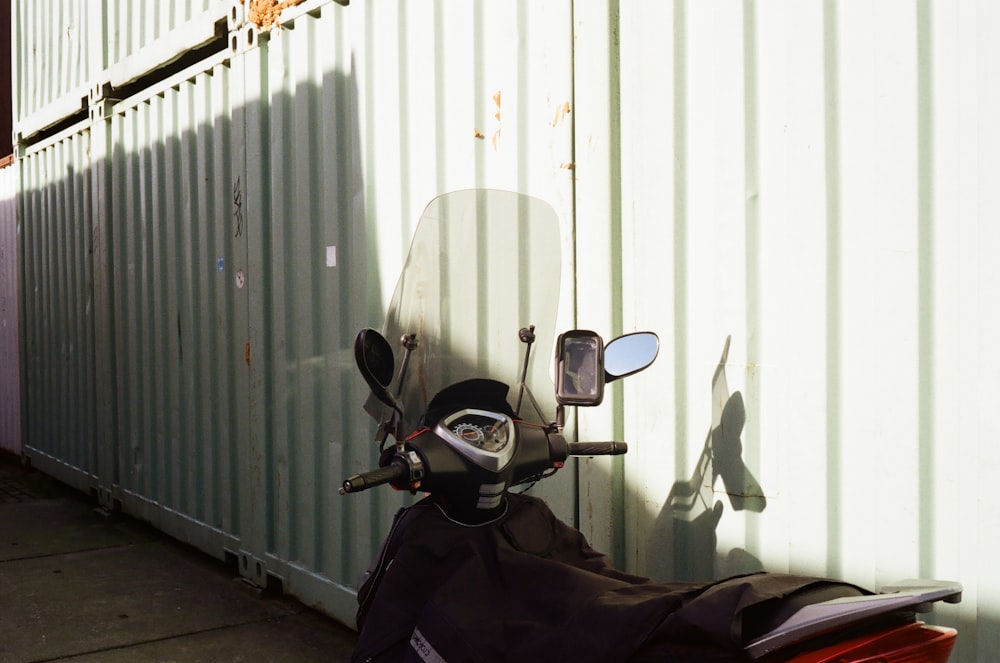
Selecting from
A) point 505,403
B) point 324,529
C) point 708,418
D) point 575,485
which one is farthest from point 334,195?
point 505,403

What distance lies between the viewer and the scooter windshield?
2.08 m

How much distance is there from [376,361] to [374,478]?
0.79 ft


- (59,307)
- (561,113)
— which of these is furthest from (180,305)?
(561,113)

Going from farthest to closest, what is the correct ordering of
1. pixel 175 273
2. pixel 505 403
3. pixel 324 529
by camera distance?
pixel 175 273 < pixel 324 529 < pixel 505 403

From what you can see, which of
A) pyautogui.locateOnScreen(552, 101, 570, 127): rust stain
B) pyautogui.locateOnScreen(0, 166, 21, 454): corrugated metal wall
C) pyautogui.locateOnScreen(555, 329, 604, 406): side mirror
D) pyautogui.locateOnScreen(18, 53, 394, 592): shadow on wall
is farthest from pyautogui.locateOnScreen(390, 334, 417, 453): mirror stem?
pyautogui.locateOnScreen(0, 166, 21, 454): corrugated metal wall

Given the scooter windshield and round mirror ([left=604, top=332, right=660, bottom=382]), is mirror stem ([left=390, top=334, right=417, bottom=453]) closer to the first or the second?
the scooter windshield

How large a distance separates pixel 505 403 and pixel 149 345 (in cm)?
488

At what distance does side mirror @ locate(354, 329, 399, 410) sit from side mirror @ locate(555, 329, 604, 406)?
0.34 metres

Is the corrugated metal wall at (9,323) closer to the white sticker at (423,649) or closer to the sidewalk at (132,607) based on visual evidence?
the sidewalk at (132,607)

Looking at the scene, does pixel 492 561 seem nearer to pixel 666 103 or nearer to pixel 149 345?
pixel 666 103

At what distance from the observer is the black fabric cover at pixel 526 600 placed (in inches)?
57.4

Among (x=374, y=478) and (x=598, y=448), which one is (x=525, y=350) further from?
(x=374, y=478)

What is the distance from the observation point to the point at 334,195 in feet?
14.5

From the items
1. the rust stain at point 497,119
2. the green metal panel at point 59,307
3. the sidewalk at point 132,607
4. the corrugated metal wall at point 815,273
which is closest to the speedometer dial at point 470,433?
the corrugated metal wall at point 815,273
